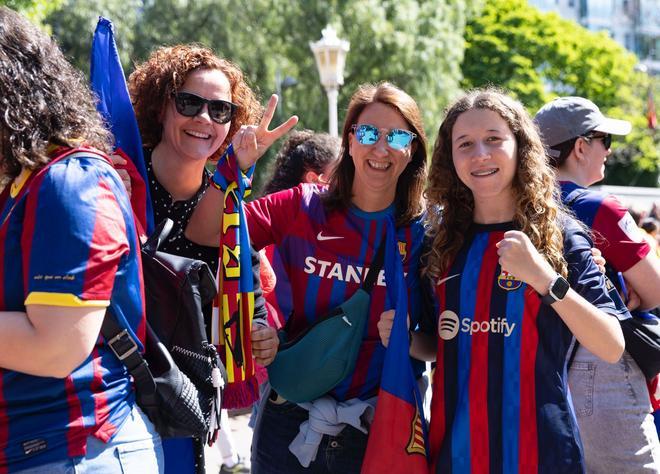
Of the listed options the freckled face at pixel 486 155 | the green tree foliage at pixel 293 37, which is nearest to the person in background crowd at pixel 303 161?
the freckled face at pixel 486 155

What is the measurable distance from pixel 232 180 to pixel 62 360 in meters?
1.13

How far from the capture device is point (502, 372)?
92.7 inches

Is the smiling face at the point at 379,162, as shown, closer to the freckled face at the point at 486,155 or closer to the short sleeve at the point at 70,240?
the freckled face at the point at 486,155

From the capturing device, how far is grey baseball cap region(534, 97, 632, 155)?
130 inches

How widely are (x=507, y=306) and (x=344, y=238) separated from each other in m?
0.72

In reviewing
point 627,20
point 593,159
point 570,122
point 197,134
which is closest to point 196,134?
point 197,134

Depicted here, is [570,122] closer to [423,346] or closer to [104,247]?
[423,346]

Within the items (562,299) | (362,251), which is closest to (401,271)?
(362,251)

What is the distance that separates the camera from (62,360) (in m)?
1.73

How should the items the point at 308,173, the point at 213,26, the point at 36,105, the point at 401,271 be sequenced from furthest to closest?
the point at 213,26, the point at 308,173, the point at 401,271, the point at 36,105

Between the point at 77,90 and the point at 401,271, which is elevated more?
the point at 77,90

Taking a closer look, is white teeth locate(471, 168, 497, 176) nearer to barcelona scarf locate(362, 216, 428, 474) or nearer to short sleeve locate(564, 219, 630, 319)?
short sleeve locate(564, 219, 630, 319)

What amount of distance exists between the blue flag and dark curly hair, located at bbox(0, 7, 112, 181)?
652 millimetres

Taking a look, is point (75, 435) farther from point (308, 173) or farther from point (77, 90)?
point (308, 173)
